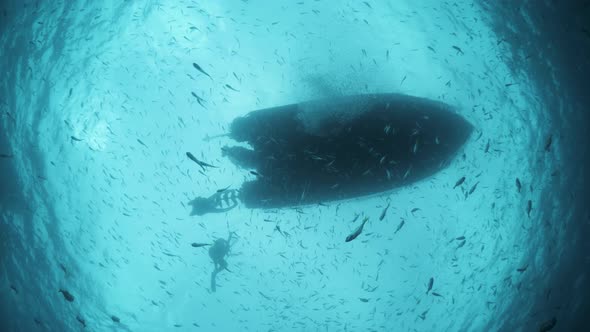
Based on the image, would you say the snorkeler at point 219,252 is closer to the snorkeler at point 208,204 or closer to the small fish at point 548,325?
the snorkeler at point 208,204

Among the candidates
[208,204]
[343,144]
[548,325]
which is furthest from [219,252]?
[548,325]

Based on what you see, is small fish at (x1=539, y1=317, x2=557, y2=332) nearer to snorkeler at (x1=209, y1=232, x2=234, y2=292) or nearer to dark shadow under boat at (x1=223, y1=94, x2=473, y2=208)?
dark shadow under boat at (x1=223, y1=94, x2=473, y2=208)

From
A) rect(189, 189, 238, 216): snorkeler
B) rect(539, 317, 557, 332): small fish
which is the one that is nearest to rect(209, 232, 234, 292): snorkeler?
rect(189, 189, 238, 216): snorkeler

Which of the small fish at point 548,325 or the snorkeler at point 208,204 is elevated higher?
the small fish at point 548,325

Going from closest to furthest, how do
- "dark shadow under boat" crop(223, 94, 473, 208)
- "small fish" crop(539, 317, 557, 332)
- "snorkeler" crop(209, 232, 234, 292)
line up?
"small fish" crop(539, 317, 557, 332), "dark shadow under boat" crop(223, 94, 473, 208), "snorkeler" crop(209, 232, 234, 292)

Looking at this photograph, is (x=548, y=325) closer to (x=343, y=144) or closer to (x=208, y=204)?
(x=343, y=144)

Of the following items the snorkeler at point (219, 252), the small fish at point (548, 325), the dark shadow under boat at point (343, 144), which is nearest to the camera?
the small fish at point (548, 325)

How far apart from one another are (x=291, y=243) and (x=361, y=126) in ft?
43.2

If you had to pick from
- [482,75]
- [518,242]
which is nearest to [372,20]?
[482,75]

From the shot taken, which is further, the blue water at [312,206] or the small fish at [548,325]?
the blue water at [312,206]

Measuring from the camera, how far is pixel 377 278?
2203 cm

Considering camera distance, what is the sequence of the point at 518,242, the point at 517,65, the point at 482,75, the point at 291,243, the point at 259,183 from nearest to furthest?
the point at 259,183
the point at 517,65
the point at 482,75
the point at 518,242
the point at 291,243

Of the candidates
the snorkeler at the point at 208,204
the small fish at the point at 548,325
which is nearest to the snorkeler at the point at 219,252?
the snorkeler at the point at 208,204

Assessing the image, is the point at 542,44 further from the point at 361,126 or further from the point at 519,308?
the point at 519,308
